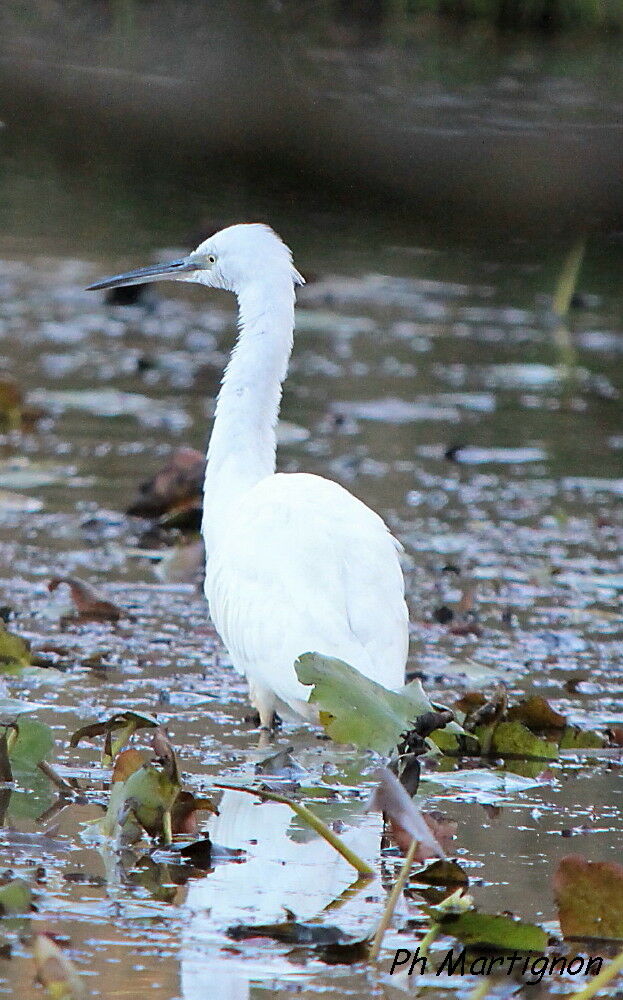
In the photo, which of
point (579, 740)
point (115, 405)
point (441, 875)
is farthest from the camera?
point (115, 405)

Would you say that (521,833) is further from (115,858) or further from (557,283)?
(557,283)

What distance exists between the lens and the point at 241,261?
217 inches

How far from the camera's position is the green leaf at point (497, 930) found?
3.24m

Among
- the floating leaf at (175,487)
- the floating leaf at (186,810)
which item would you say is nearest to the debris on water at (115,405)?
the floating leaf at (175,487)

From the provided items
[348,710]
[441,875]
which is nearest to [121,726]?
[348,710]

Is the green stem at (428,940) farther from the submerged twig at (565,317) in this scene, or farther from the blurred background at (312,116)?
the blurred background at (312,116)

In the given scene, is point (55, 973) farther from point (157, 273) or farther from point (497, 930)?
point (157, 273)

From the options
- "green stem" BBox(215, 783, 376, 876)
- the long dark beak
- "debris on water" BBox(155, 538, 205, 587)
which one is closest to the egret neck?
the long dark beak

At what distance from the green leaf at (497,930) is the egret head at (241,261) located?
263 cm

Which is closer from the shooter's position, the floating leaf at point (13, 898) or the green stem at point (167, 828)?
the floating leaf at point (13, 898)

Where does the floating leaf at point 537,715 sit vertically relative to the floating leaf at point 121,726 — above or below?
below

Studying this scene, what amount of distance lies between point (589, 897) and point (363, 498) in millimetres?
4282

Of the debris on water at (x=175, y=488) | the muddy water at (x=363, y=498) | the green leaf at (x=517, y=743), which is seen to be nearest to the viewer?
the muddy water at (x=363, y=498)

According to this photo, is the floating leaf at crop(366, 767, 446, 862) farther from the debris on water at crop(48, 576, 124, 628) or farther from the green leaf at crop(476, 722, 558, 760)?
the debris on water at crop(48, 576, 124, 628)
